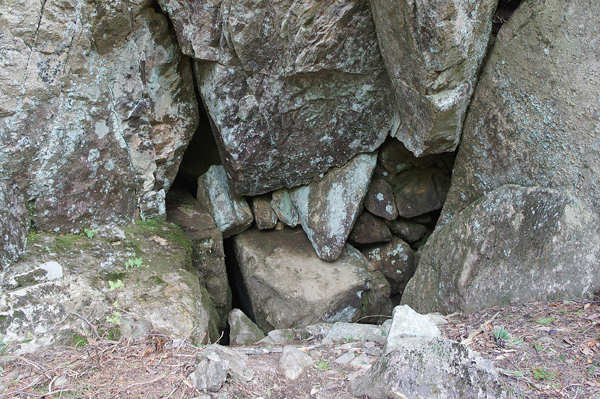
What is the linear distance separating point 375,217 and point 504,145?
179 centimetres

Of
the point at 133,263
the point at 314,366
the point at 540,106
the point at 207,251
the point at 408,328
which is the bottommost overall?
the point at 314,366

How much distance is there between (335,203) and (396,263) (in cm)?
109

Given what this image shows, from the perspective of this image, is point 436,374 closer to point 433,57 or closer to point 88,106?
point 433,57

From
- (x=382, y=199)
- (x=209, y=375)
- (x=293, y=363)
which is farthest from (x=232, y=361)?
(x=382, y=199)

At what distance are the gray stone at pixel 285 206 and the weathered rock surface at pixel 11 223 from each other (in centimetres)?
239

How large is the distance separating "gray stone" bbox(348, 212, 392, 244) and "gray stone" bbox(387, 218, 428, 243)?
0.09 meters

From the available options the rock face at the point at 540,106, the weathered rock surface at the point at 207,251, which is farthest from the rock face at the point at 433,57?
the weathered rock surface at the point at 207,251

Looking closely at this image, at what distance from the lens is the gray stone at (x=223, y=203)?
4570mm

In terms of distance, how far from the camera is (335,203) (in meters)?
4.35

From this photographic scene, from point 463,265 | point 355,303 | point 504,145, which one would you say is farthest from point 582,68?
point 355,303

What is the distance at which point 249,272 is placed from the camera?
178 inches

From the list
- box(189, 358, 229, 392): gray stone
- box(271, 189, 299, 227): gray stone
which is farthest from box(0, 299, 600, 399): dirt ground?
box(271, 189, 299, 227): gray stone

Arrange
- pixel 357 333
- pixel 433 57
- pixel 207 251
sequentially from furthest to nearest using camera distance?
pixel 207 251
pixel 357 333
pixel 433 57

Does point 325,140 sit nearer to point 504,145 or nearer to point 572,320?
point 504,145
